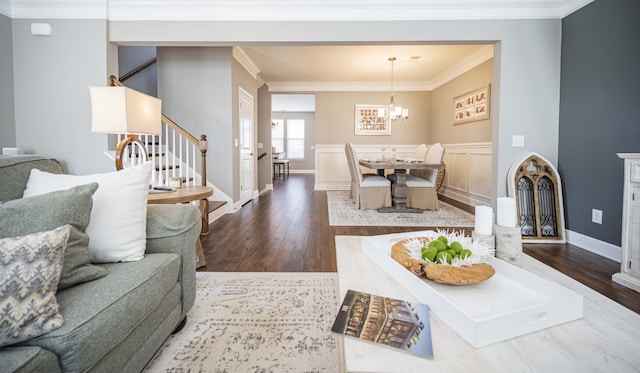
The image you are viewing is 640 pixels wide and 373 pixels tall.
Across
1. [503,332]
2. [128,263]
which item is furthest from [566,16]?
[128,263]

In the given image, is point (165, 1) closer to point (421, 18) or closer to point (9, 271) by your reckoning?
point (421, 18)

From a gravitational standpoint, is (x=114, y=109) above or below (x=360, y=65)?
below

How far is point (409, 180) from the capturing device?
5.10m

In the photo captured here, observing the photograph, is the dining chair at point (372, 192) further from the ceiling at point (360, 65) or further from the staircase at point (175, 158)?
the staircase at point (175, 158)

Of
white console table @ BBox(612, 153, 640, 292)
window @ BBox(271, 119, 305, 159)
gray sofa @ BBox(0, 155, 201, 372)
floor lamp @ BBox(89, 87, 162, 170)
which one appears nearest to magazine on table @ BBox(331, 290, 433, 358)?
gray sofa @ BBox(0, 155, 201, 372)

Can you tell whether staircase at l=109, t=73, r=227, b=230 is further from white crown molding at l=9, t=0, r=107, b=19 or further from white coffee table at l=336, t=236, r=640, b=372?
white coffee table at l=336, t=236, r=640, b=372

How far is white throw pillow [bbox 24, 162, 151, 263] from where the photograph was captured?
1.36 m

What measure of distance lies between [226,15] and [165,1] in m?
0.60

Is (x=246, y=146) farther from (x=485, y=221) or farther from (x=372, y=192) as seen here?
(x=485, y=221)

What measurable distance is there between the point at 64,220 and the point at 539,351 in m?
1.46

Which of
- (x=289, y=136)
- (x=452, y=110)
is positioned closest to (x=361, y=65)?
(x=452, y=110)

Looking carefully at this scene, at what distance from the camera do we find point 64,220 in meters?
1.16

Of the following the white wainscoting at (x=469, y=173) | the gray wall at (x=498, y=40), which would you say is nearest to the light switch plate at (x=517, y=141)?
the gray wall at (x=498, y=40)

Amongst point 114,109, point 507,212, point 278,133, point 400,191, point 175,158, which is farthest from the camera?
point 278,133
